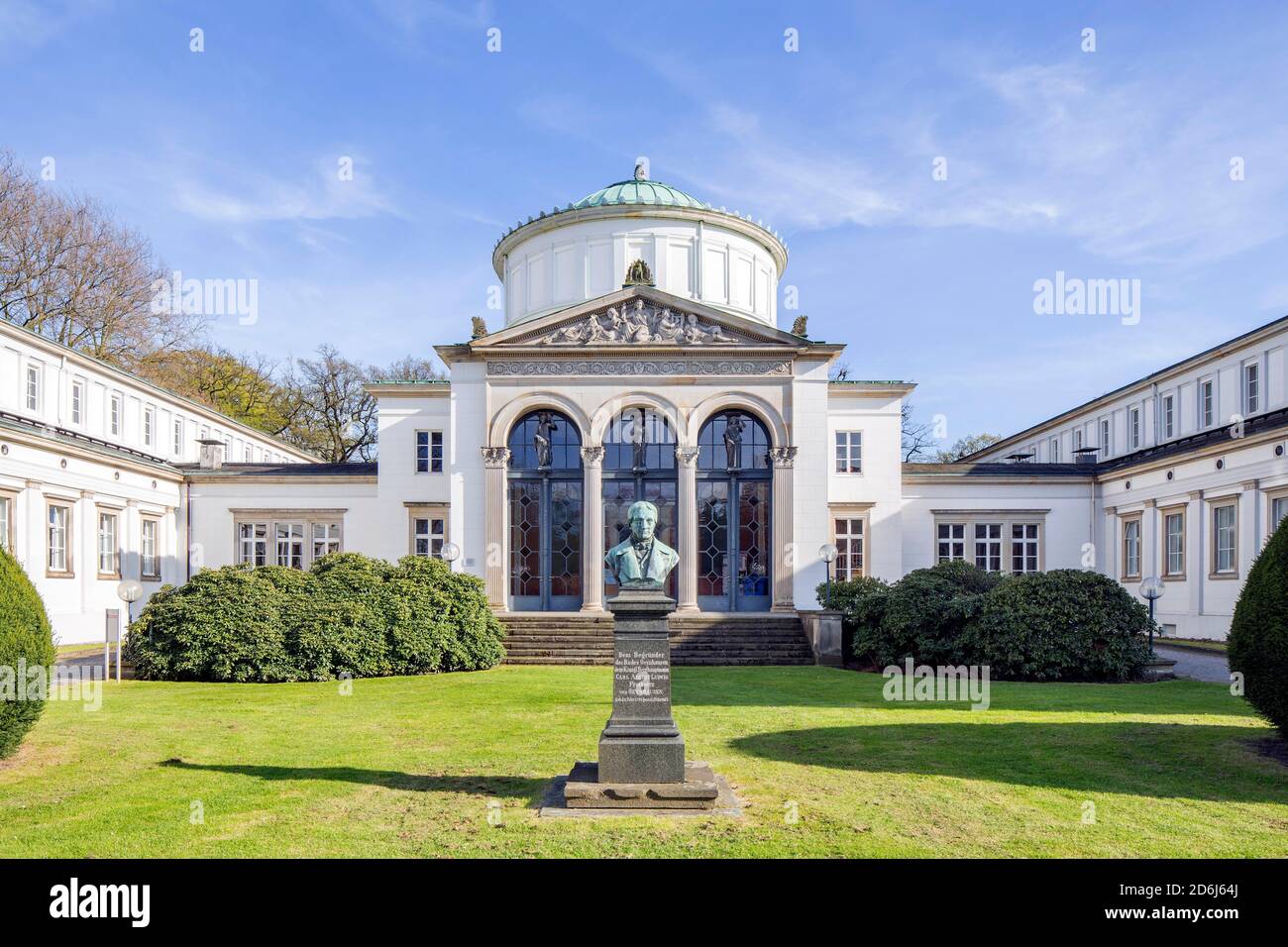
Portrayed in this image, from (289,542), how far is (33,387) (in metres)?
9.61

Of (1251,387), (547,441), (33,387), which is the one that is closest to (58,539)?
(33,387)

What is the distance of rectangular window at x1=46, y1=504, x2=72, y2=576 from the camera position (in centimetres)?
2803

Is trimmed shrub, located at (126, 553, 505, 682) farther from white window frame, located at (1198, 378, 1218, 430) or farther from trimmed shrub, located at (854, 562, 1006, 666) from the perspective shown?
white window frame, located at (1198, 378, 1218, 430)

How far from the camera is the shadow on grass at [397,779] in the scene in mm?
9352

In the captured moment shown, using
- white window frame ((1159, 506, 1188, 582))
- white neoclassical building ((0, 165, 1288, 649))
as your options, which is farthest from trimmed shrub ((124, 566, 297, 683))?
white window frame ((1159, 506, 1188, 582))

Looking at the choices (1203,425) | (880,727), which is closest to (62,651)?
(880,727)

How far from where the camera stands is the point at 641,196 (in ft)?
121

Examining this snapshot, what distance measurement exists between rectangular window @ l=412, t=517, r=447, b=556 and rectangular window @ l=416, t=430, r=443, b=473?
1.76 m

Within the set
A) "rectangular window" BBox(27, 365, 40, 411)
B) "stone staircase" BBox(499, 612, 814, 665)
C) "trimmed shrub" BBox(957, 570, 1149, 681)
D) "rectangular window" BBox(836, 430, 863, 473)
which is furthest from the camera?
"rectangular window" BBox(836, 430, 863, 473)

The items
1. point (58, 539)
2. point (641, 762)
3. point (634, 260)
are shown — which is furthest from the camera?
point (634, 260)

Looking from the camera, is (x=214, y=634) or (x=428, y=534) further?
(x=428, y=534)

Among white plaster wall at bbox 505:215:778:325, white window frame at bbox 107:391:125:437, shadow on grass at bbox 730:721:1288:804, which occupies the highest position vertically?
white plaster wall at bbox 505:215:778:325

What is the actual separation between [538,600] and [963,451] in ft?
154

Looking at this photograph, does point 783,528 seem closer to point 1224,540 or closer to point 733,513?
point 733,513
